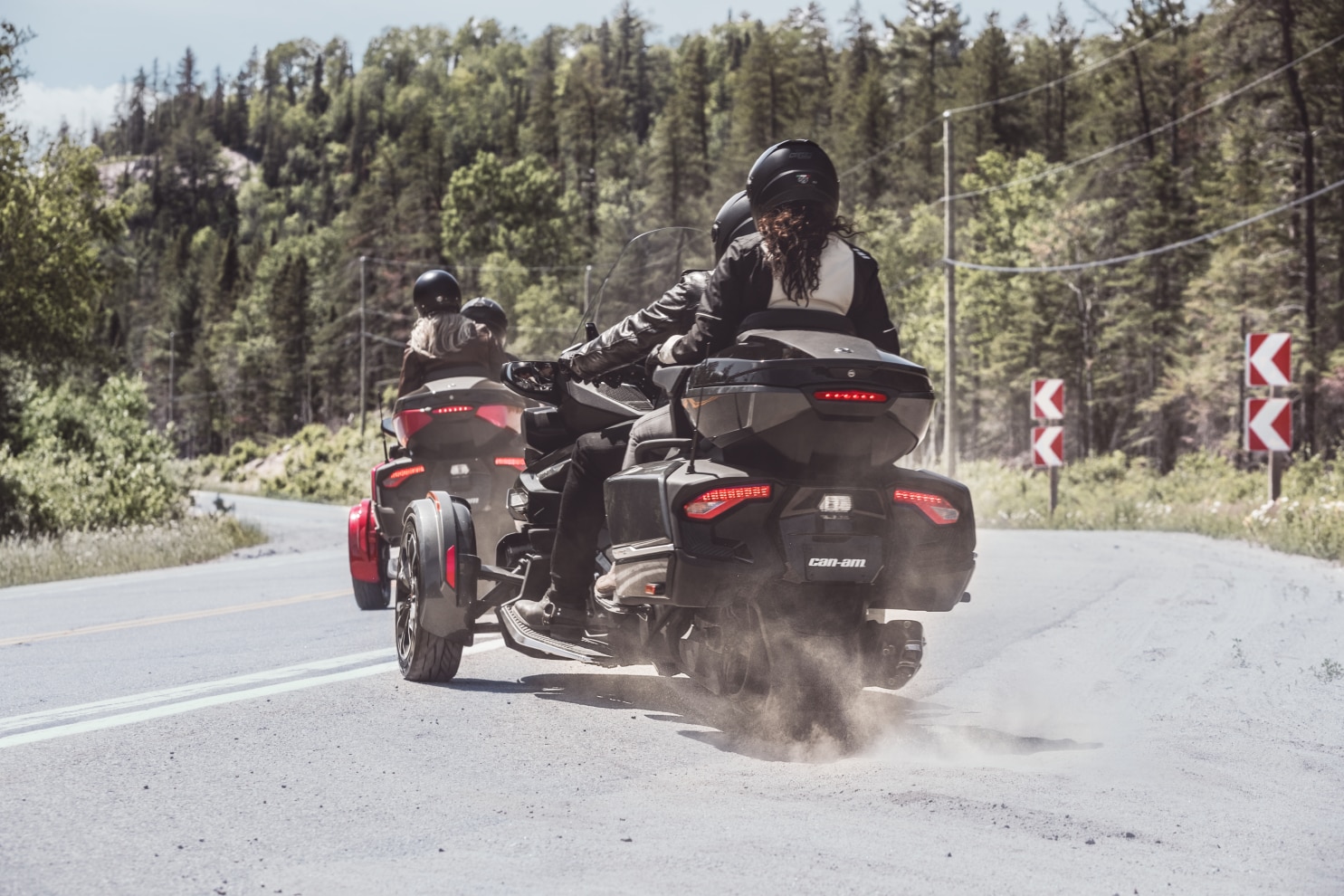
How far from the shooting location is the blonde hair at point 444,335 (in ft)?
32.5

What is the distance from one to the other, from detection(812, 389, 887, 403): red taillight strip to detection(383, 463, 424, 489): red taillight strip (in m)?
5.11

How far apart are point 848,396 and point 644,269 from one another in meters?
2.29

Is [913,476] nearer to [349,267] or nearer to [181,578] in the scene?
[181,578]

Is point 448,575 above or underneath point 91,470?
above

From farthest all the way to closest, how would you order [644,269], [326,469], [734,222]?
[326,469], [644,269], [734,222]

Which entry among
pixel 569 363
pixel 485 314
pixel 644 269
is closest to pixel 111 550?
pixel 485 314

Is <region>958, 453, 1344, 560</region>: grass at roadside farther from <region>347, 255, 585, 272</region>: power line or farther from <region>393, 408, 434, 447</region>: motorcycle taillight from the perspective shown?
<region>347, 255, 585, 272</region>: power line

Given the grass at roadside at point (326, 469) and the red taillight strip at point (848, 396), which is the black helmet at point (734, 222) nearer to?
the red taillight strip at point (848, 396)

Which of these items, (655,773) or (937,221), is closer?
(655,773)

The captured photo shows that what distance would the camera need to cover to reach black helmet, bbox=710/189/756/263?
5.98 m

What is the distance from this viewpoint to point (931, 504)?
17.4 feet

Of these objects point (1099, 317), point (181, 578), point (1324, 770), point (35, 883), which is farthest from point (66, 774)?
point (1099, 317)

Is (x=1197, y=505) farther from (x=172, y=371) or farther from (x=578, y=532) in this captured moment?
(x=172, y=371)

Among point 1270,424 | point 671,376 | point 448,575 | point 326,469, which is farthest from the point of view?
point 326,469
